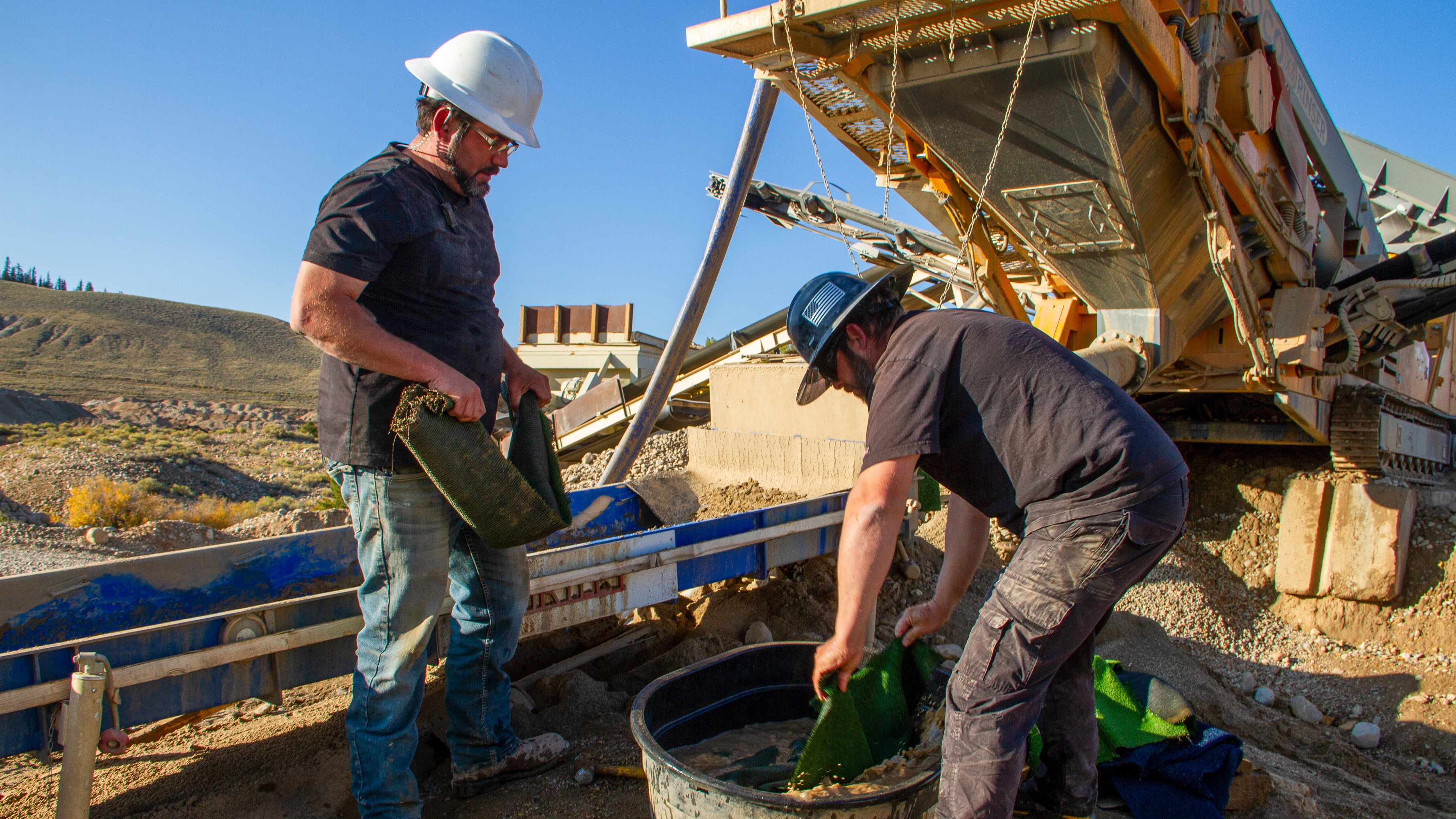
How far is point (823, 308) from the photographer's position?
2.08 metres

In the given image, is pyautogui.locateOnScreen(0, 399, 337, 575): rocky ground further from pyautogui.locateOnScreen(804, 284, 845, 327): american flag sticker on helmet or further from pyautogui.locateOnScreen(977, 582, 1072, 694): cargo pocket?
pyautogui.locateOnScreen(977, 582, 1072, 694): cargo pocket

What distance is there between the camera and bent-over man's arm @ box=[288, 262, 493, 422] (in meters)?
1.97

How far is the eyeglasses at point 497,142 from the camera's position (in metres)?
2.30

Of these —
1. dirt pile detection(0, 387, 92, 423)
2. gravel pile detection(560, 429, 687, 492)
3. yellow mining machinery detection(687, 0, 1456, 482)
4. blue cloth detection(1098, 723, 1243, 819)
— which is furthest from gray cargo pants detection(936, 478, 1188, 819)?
dirt pile detection(0, 387, 92, 423)

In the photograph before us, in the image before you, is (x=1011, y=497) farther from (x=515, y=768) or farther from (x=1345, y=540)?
(x=1345, y=540)

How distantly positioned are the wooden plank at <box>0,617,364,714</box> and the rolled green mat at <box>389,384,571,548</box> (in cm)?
51

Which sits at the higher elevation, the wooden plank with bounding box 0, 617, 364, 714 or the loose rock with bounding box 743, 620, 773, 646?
the wooden plank with bounding box 0, 617, 364, 714

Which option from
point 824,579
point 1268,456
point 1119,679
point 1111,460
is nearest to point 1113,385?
point 1111,460

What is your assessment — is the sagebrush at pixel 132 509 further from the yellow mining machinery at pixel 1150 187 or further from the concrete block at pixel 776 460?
the yellow mining machinery at pixel 1150 187

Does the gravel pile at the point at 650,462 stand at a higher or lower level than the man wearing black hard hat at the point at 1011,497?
lower

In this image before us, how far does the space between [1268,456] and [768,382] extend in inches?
191

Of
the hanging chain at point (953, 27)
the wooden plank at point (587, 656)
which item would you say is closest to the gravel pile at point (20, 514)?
the wooden plank at point (587, 656)

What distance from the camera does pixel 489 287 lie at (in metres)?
2.50

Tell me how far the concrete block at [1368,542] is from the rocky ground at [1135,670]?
0.42ft
